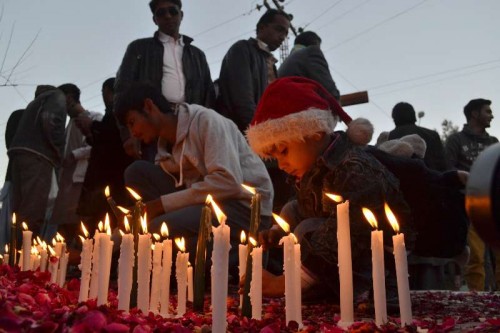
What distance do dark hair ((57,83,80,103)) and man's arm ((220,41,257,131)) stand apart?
234 centimetres

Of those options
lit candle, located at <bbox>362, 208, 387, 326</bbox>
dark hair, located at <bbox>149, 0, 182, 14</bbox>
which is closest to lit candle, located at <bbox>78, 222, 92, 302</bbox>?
lit candle, located at <bbox>362, 208, 387, 326</bbox>

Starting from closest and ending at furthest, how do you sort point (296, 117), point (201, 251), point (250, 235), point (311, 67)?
point (250, 235)
point (201, 251)
point (296, 117)
point (311, 67)

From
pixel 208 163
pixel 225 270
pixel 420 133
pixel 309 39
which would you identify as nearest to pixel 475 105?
pixel 420 133

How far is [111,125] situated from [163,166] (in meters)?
1.53

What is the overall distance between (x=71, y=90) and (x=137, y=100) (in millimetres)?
3196

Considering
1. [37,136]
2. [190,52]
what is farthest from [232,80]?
[37,136]

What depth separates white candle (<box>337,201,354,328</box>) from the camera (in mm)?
1683

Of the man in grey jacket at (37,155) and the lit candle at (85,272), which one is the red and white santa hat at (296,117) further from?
the man in grey jacket at (37,155)

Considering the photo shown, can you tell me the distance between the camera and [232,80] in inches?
197

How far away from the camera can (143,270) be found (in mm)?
1895

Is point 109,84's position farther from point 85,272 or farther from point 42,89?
point 85,272

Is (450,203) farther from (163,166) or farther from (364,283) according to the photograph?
(163,166)

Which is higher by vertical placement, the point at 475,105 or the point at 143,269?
the point at 475,105

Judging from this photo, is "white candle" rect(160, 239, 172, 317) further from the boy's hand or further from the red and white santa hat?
the red and white santa hat
